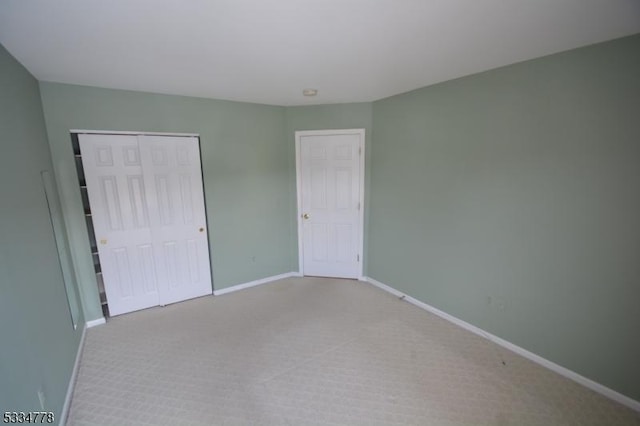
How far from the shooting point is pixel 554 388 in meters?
1.94

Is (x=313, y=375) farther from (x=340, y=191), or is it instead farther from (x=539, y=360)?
(x=340, y=191)

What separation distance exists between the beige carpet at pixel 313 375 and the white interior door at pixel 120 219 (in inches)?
12.4

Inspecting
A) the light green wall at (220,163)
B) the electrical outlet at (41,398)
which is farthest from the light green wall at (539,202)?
the electrical outlet at (41,398)

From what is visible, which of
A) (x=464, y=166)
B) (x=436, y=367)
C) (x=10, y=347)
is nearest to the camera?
(x=10, y=347)

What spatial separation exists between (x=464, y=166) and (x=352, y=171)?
144cm

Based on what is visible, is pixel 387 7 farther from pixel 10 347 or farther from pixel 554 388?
pixel 554 388

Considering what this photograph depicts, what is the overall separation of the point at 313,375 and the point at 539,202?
227cm

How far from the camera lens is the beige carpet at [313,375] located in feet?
5.78

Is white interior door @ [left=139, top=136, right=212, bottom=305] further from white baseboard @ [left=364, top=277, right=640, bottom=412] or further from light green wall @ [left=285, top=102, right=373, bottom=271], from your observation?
white baseboard @ [left=364, top=277, right=640, bottom=412]

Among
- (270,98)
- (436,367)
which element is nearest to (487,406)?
(436,367)

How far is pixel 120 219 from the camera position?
2.85m

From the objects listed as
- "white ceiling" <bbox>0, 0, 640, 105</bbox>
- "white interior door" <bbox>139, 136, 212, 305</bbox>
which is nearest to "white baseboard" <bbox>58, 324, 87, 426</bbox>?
"white interior door" <bbox>139, 136, 212, 305</bbox>

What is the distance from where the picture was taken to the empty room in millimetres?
1552

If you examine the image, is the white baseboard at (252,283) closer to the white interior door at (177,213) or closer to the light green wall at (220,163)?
the light green wall at (220,163)
